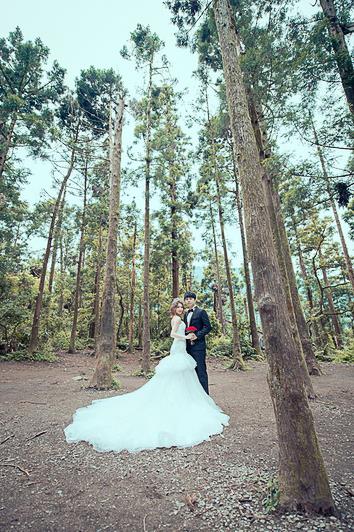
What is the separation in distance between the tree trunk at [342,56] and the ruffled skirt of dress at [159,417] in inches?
264

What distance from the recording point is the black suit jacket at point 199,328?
5141 mm

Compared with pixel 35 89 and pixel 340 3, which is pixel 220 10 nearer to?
pixel 340 3

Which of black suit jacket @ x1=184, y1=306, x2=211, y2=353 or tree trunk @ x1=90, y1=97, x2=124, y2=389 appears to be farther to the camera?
tree trunk @ x1=90, y1=97, x2=124, y2=389

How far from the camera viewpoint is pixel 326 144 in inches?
260

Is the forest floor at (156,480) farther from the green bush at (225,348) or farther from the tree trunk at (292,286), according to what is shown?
the green bush at (225,348)

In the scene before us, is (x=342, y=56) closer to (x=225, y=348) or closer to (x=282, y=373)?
(x=282, y=373)

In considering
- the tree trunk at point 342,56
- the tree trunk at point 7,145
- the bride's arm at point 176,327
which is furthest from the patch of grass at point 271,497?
the tree trunk at point 7,145

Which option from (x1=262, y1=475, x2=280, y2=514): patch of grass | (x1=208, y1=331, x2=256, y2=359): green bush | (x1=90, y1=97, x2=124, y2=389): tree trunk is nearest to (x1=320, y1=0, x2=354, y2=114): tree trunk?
(x1=90, y1=97, x2=124, y2=389): tree trunk

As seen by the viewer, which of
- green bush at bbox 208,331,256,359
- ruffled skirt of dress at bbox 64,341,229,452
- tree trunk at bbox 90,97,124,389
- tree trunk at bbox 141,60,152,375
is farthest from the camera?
green bush at bbox 208,331,256,359

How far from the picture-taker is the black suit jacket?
5.14 metres

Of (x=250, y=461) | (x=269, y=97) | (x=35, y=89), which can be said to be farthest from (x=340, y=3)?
(x=35, y=89)

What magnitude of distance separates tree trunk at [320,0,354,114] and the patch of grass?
23.5 ft

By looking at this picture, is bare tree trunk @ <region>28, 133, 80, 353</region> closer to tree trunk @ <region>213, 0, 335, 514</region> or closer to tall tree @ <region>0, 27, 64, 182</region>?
tall tree @ <region>0, 27, 64, 182</region>

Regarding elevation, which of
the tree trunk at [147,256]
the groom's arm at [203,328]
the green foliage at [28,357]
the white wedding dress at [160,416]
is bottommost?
the white wedding dress at [160,416]
